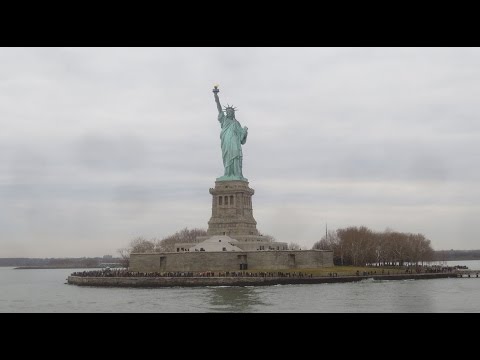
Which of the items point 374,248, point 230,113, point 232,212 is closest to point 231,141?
point 230,113

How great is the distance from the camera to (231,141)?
218 ft

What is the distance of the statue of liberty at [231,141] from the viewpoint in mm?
66125

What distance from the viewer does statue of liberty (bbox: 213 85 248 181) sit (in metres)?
66.1

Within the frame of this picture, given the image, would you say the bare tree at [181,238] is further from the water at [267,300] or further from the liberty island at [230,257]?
the water at [267,300]

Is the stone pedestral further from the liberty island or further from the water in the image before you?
the water

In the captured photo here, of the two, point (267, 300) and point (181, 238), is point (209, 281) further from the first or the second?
point (181, 238)

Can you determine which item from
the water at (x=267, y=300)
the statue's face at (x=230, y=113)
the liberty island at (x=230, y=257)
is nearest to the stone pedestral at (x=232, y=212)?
the liberty island at (x=230, y=257)

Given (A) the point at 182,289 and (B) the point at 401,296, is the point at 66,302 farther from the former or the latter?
(B) the point at 401,296

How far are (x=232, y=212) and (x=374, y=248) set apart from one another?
22909mm

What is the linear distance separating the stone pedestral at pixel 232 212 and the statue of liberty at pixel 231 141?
4.57 feet

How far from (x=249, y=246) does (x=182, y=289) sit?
14534mm

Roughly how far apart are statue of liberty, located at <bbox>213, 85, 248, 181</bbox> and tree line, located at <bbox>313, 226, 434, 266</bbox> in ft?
59.7
